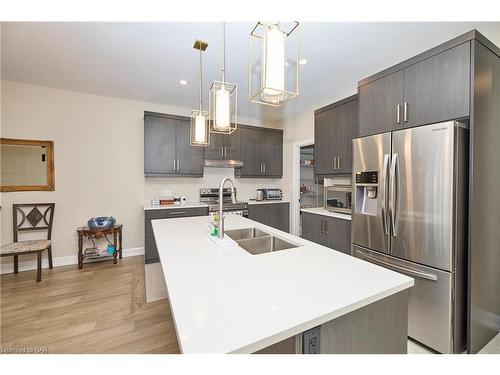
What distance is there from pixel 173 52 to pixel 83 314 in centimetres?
281

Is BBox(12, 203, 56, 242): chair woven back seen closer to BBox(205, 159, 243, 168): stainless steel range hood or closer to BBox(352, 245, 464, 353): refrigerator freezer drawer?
BBox(205, 159, 243, 168): stainless steel range hood

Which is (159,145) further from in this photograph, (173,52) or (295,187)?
(295,187)

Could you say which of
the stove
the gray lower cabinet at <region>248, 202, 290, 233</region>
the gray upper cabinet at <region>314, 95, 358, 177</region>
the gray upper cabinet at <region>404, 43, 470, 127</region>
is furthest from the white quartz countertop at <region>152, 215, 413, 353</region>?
the gray lower cabinet at <region>248, 202, 290, 233</region>

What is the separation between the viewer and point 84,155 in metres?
3.58

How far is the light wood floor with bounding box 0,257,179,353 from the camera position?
1.81 m

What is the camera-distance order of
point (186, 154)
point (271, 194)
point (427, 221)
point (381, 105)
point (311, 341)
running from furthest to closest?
point (271, 194) < point (186, 154) < point (381, 105) < point (427, 221) < point (311, 341)

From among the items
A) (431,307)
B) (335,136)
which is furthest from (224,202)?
(431,307)

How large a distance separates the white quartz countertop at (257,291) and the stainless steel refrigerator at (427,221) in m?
0.85

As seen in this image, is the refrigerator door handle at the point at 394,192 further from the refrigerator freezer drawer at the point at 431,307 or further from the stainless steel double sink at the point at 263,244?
the stainless steel double sink at the point at 263,244

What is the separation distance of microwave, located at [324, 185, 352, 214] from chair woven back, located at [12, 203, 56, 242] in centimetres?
402

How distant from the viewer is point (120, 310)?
229cm

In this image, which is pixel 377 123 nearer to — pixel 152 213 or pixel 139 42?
pixel 139 42

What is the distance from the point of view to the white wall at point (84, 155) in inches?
126

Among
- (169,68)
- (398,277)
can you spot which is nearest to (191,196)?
(169,68)
